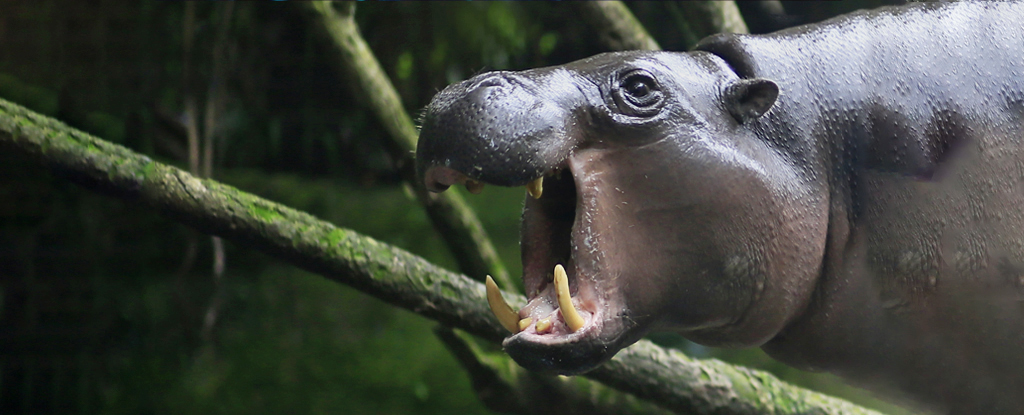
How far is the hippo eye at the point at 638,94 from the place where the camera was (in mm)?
893

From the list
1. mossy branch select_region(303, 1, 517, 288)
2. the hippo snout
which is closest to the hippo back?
the hippo snout

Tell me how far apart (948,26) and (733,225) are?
0.40 m

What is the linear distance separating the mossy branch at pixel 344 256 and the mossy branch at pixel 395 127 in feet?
1.25

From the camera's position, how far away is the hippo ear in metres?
0.91

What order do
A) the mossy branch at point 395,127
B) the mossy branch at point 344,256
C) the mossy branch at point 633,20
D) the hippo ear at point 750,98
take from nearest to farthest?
the hippo ear at point 750,98 → the mossy branch at point 344,256 → the mossy branch at point 633,20 → the mossy branch at point 395,127

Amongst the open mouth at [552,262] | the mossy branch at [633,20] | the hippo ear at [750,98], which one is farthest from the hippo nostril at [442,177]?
the mossy branch at [633,20]

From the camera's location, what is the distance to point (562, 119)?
0.86 m

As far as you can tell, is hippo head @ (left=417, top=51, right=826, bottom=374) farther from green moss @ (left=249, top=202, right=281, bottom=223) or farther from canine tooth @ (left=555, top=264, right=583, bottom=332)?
green moss @ (left=249, top=202, right=281, bottom=223)

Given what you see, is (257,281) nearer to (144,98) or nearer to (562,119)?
(144,98)

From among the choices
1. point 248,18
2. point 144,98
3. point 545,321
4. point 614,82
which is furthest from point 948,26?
point 144,98

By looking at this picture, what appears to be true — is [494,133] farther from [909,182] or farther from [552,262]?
[909,182]

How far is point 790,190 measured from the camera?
3.08 ft

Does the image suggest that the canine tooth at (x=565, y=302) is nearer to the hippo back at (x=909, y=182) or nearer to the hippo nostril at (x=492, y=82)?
the hippo nostril at (x=492, y=82)

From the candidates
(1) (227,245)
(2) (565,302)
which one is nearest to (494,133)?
(2) (565,302)
